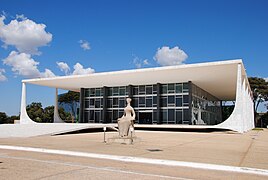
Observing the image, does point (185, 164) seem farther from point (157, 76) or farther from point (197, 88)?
point (197, 88)

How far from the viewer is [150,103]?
132ft

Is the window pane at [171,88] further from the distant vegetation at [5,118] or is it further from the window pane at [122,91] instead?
the distant vegetation at [5,118]

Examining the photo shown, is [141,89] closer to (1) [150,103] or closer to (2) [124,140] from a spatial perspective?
(1) [150,103]

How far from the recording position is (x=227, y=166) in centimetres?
861

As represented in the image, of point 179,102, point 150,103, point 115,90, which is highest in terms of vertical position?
point 115,90

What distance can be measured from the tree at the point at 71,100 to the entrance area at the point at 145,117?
3203cm

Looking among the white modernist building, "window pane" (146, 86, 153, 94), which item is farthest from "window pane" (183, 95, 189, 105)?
"window pane" (146, 86, 153, 94)

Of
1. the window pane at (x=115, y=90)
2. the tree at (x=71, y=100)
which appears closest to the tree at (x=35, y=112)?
the tree at (x=71, y=100)

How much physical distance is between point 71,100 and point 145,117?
35085 mm

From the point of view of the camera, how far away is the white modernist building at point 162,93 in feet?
97.7

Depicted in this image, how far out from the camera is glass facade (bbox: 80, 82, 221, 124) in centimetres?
3794

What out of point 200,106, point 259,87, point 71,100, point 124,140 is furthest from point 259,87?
point 124,140

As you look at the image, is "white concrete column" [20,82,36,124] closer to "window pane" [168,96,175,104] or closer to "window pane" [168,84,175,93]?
"window pane" [168,96,175,104]

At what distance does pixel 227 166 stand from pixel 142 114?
106ft
